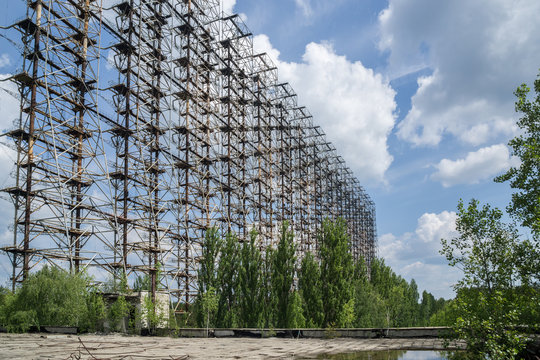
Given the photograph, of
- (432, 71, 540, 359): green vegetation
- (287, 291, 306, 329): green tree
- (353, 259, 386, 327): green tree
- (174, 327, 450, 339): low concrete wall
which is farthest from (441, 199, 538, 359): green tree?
(353, 259, 386, 327): green tree

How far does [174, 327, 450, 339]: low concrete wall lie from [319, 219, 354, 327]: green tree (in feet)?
23.3

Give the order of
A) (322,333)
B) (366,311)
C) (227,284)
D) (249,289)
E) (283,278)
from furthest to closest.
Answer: (366,311), (227,284), (283,278), (249,289), (322,333)

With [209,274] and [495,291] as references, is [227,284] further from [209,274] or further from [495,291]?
[495,291]

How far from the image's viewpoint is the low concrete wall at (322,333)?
19263mm

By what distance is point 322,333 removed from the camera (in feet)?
69.6

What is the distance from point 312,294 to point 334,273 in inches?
82.0

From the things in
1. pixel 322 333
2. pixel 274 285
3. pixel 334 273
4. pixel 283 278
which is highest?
pixel 334 273

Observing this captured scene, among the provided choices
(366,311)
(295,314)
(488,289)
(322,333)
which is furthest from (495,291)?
(366,311)

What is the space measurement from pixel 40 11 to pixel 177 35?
42.4 feet

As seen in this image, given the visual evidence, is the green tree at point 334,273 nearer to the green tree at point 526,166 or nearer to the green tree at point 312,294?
the green tree at point 312,294

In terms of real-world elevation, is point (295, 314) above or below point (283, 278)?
below

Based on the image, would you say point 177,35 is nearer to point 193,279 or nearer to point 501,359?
point 193,279

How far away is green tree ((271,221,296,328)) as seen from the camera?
27.4m

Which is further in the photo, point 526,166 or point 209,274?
point 209,274
